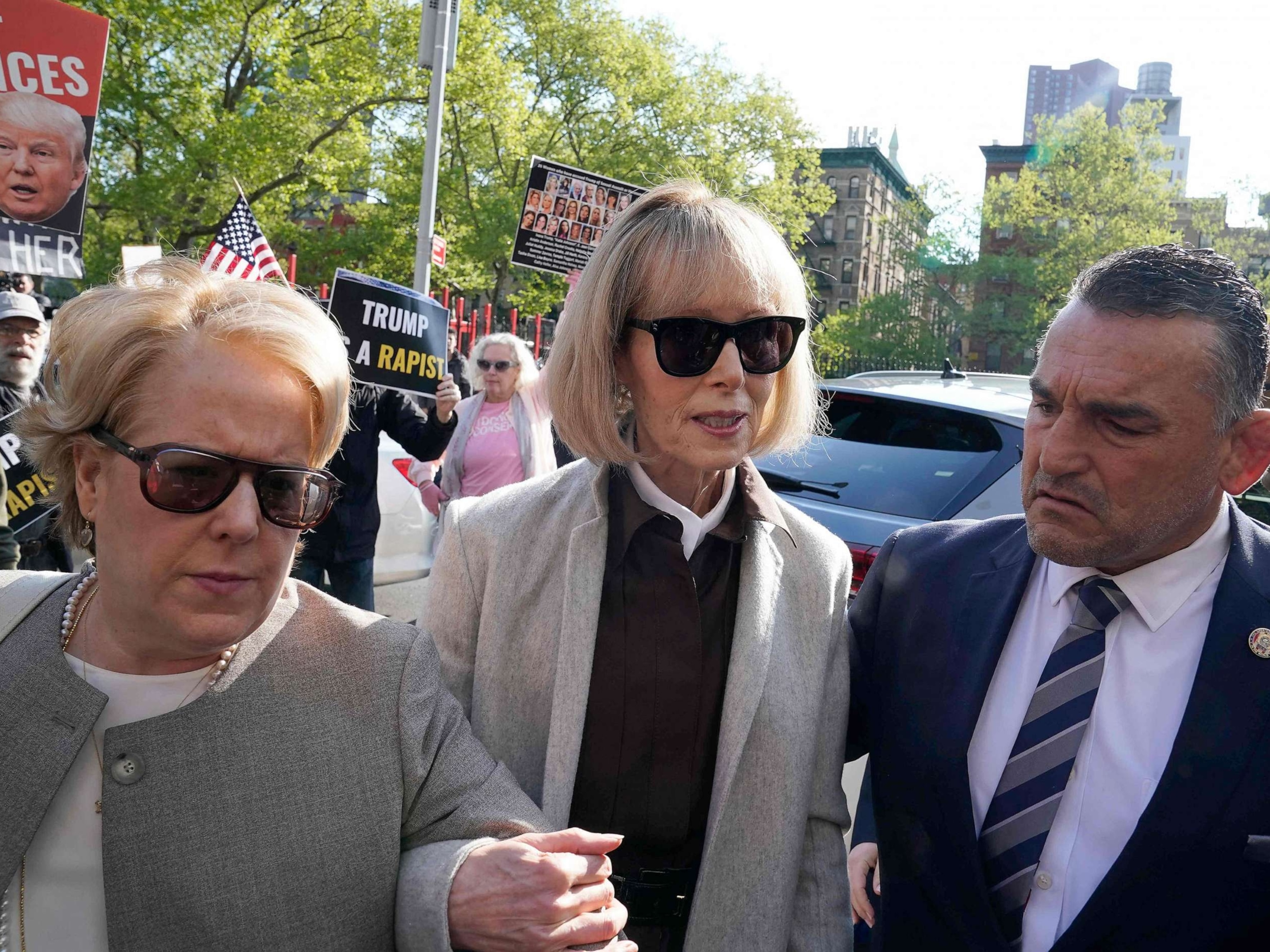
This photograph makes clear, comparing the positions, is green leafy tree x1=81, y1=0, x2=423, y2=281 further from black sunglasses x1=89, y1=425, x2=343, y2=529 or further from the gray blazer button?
the gray blazer button

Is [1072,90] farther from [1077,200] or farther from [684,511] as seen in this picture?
[684,511]

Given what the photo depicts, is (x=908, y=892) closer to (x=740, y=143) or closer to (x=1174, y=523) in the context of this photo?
(x=1174, y=523)

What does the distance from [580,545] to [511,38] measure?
3040 cm

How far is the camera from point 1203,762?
1598 millimetres

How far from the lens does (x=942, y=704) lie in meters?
1.86

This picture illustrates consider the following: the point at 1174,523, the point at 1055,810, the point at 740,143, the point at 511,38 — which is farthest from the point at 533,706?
the point at 740,143

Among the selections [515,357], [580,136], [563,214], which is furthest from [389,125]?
[515,357]

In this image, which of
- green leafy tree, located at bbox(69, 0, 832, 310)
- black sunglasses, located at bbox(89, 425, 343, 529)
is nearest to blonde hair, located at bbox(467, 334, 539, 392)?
black sunglasses, located at bbox(89, 425, 343, 529)

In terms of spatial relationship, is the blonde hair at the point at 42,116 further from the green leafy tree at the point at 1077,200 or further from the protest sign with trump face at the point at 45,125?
the green leafy tree at the point at 1077,200

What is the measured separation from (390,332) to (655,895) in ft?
13.4

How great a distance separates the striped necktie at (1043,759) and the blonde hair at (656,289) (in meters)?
0.72

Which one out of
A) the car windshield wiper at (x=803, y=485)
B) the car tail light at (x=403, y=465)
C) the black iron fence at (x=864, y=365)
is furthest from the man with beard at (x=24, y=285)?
the black iron fence at (x=864, y=365)

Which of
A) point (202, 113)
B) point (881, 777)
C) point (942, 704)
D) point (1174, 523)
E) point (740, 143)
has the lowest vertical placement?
point (881, 777)

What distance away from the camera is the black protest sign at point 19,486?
183 inches
